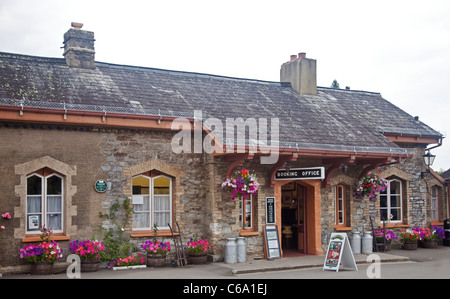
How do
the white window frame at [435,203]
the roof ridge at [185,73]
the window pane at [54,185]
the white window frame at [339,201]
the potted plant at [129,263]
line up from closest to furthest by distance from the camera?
the window pane at [54,185]
the potted plant at [129,263]
the roof ridge at [185,73]
the white window frame at [339,201]
the white window frame at [435,203]

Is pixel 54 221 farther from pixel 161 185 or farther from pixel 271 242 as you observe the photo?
pixel 271 242

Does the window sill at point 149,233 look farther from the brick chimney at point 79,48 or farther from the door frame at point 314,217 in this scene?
the brick chimney at point 79,48

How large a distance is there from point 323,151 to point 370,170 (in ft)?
9.21

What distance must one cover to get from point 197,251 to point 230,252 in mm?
866

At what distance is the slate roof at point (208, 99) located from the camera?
13164 millimetres

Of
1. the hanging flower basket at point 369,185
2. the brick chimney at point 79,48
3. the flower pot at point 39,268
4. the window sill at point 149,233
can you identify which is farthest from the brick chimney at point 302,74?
the flower pot at point 39,268

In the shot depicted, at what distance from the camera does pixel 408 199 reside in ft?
58.2

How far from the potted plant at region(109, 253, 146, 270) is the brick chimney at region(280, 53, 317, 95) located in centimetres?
902

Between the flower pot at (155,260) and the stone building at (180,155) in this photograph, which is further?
the flower pot at (155,260)

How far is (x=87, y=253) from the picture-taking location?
1217 centimetres

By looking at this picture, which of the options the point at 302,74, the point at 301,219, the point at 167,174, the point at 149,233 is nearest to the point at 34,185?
the point at 149,233

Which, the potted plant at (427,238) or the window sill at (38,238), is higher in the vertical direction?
the window sill at (38,238)

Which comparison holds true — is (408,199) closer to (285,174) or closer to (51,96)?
(285,174)

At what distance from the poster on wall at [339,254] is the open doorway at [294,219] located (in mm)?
3015
